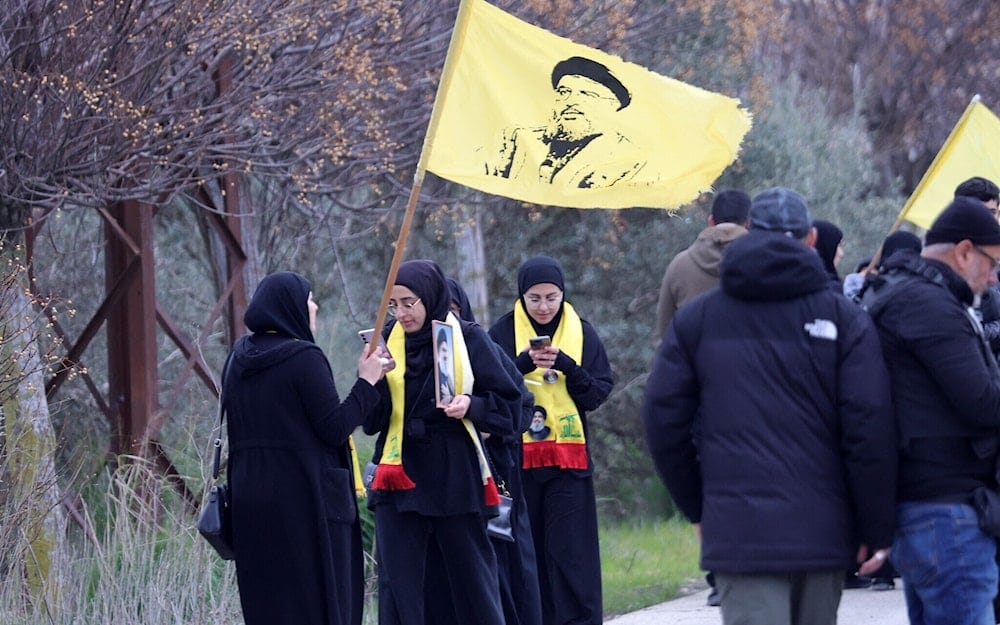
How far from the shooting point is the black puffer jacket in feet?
14.5

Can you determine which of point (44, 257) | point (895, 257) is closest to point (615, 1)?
point (44, 257)

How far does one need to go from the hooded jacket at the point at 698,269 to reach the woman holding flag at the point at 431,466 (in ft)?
5.21

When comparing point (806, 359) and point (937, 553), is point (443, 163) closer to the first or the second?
point (806, 359)

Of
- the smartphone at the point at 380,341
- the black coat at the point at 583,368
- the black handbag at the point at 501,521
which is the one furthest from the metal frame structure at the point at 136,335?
the black handbag at the point at 501,521

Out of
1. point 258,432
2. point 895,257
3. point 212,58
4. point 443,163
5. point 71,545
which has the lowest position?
point 71,545

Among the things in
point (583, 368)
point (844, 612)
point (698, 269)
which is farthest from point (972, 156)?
point (583, 368)

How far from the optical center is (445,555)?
21.1 feet

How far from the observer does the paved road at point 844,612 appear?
27.3ft

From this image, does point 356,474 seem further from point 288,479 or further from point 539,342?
point 539,342

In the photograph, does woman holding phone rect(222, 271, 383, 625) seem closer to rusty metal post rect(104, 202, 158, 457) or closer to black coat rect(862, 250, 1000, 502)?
black coat rect(862, 250, 1000, 502)

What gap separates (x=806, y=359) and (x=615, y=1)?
9035 mm

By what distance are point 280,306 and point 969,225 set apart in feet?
8.73

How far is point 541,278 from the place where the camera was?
7.66 meters

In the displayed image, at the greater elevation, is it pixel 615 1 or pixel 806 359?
pixel 615 1
